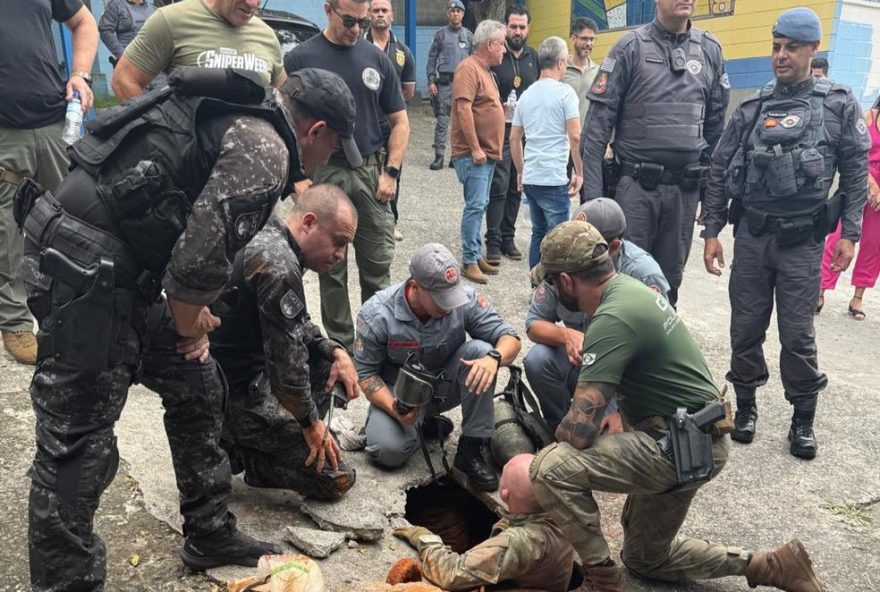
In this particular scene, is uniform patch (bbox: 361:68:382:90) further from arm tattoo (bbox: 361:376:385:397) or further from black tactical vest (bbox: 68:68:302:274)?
black tactical vest (bbox: 68:68:302:274)

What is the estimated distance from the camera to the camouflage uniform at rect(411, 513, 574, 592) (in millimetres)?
2611

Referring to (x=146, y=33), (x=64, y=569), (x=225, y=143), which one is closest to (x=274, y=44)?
(x=146, y=33)

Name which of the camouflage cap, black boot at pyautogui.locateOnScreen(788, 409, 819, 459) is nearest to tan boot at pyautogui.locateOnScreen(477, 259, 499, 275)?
black boot at pyautogui.locateOnScreen(788, 409, 819, 459)

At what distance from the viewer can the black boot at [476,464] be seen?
337 centimetres

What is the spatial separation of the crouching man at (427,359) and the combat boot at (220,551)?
0.89 metres

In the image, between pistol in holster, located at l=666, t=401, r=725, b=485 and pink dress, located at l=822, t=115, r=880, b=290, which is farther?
pink dress, located at l=822, t=115, r=880, b=290

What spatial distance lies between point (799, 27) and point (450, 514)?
295 centimetres

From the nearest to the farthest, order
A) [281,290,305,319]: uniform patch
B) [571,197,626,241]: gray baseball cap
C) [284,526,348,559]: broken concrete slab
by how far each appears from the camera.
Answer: [281,290,305,319]: uniform patch, [284,526,348,559]: broken concrete slab, [571,197,626,241]: gray baseball cap

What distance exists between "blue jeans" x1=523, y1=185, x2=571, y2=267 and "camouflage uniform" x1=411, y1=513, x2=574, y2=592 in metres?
3.32

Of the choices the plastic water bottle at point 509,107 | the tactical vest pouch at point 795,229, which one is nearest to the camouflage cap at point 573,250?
the tactical vest pouch at point 795,229

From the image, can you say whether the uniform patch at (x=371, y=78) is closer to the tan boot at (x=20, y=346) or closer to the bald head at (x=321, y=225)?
the bald head at (x=321, y=225)

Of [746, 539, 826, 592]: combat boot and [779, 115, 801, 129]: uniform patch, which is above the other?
[779, 115, 801, 129]: uniform patch

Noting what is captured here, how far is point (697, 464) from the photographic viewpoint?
2.55m

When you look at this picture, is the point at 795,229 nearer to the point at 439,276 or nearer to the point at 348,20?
the point at 439,276
